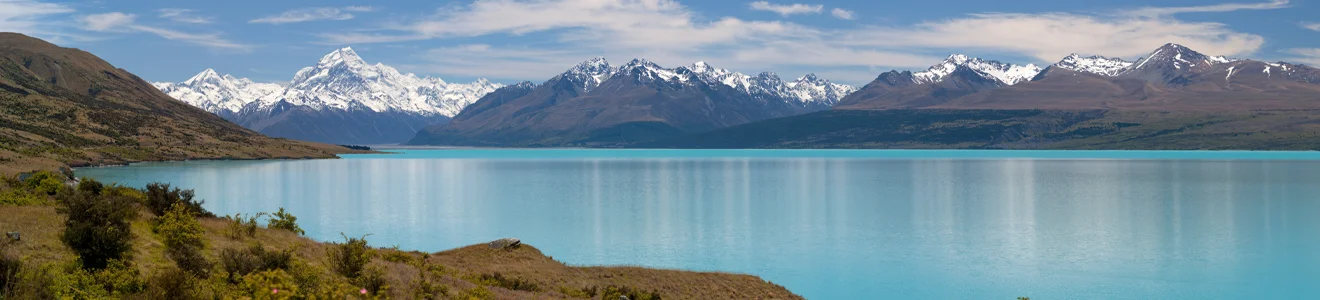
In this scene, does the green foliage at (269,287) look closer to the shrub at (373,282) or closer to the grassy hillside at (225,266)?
the grassy hillside at (225,266)

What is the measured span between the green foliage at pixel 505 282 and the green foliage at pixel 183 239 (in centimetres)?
854

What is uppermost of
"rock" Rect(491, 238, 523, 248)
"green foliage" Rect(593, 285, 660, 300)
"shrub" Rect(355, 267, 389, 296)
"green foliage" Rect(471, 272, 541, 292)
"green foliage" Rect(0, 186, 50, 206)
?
"green foliage" Rect(0, 186, 50, 206)

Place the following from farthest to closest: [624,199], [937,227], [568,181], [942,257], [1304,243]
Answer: [568,181] → [624,199] → [937,227] → [1304,243] → [942,257]

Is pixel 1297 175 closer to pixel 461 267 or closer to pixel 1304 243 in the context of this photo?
pixel 1304 243

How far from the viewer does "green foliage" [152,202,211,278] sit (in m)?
26.0

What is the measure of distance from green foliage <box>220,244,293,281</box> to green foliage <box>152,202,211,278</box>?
0.61 m

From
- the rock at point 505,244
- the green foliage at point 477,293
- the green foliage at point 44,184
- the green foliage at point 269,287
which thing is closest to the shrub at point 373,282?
the green foliage at point 477,293

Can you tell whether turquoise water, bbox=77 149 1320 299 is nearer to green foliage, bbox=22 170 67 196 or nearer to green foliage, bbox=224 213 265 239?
green foliage, bbox=22 170 67 196

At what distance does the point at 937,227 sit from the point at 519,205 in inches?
1665

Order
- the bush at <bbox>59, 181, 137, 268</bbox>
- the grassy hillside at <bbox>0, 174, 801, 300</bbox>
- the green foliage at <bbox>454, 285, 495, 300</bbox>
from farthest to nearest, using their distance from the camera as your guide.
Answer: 1. the green foliage at <bbox>454, 285, 495, 300</bbox>
2. the bush at <bbox>59, 181, 137, 268</bbox>
3. the grassy hillside at <bbox>0, 174, 801, 300</bbox>

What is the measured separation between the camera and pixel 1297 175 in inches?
6250

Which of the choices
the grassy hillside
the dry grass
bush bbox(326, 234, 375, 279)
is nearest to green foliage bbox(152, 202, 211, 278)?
the grassy hillside

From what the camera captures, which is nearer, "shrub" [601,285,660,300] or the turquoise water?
"shrub" [601,285,660,300]

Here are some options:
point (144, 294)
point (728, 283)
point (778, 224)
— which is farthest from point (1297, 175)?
point (144, 294)
